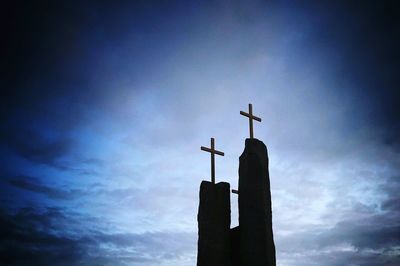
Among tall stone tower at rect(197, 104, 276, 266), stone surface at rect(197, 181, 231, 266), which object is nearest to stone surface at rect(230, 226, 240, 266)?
tall stone tower at rect(197, 104, 276, 266)

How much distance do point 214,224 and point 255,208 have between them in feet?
4.71

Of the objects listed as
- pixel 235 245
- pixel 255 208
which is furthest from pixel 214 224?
pixel 255 208

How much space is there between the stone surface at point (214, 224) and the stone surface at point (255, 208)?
2.03 feet

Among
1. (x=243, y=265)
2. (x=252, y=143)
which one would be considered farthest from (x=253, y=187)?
(x=243, y=265)

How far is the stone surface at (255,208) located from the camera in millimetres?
9609

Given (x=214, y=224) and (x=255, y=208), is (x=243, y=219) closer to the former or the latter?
(x=255, y=208)

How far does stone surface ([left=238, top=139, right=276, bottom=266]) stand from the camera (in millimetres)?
9609

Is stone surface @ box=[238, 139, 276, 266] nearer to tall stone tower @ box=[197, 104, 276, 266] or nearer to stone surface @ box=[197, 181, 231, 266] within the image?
tall stone tower @ box=[197, 104, 276, 266]

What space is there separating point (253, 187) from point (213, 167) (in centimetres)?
180

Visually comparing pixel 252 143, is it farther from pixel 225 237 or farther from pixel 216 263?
pixel 216 263

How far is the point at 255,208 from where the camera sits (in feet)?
33.1

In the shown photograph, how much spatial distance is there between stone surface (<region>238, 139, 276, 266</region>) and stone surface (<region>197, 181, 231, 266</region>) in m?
0.62

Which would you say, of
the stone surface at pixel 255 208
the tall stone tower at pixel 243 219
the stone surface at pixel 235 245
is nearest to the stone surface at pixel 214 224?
the tall stone tower at pixel 243 219

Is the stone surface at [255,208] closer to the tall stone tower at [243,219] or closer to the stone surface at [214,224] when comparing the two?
the tall stone tower at [243,219]
